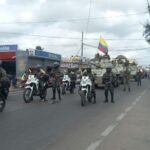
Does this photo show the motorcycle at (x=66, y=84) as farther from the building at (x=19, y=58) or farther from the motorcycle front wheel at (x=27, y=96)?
the building at (x=19, y=58)

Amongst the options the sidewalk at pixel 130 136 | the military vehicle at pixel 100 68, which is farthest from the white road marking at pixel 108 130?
the military vehicle at pixel 100 68

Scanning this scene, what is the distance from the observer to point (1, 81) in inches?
521

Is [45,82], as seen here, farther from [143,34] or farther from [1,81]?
[143,34]

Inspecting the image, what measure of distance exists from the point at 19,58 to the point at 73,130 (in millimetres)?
27580

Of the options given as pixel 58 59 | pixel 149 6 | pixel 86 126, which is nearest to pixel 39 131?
pixel 86 126

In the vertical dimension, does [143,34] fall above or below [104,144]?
above

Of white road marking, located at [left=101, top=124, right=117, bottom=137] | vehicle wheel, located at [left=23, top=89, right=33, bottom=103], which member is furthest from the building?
white road marking, located at [left=101, top=124, right=117, bottom=137]

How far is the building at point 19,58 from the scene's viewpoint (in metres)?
36.7

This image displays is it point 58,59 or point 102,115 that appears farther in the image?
point 58,59

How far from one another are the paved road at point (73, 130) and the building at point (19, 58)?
22.0m

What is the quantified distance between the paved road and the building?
2204 centimetres

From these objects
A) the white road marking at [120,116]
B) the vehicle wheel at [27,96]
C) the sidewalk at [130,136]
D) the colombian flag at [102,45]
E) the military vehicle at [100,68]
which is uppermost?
the colombian flag at [102,45]

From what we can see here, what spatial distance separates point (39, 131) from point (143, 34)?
4664 centimetres

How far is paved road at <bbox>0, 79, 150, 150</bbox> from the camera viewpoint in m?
7.84
